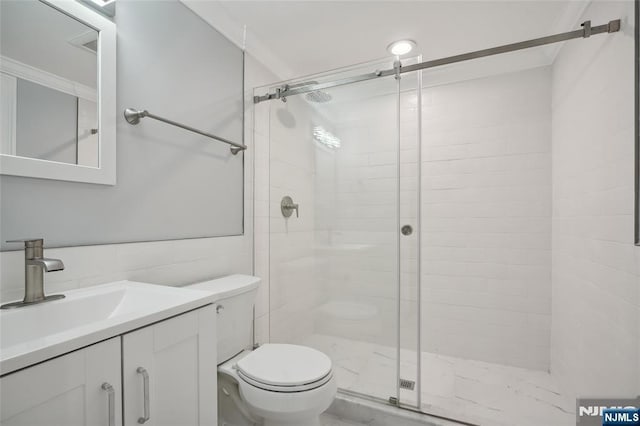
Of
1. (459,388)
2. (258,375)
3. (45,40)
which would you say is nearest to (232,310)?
(258,375)

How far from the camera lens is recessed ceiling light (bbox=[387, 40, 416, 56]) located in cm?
215

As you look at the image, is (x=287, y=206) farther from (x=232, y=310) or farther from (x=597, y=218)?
(x=597, y=218)

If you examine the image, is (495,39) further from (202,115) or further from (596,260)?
(202,115)

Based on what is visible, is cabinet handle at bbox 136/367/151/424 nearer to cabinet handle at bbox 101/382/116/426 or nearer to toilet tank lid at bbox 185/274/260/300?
cabinet handle at bbox 101/382/116/426

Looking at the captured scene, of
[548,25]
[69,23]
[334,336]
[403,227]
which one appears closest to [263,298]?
[334,336]

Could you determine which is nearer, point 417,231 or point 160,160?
point 160,160

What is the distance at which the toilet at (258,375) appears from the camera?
1330mm

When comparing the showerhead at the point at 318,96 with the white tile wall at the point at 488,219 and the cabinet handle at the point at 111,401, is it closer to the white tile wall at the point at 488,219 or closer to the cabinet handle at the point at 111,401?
the white tile wall at the point at 488,219

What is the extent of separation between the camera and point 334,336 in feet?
6.60

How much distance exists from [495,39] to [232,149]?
187 cm

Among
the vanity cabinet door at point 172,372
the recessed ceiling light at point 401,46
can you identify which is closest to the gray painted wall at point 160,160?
the vanity cabinet door at point 172,372

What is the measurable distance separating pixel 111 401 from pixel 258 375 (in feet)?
2.26

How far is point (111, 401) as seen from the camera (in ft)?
2.62

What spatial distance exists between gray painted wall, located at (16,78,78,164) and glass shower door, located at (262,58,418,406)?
1203 millimetres
